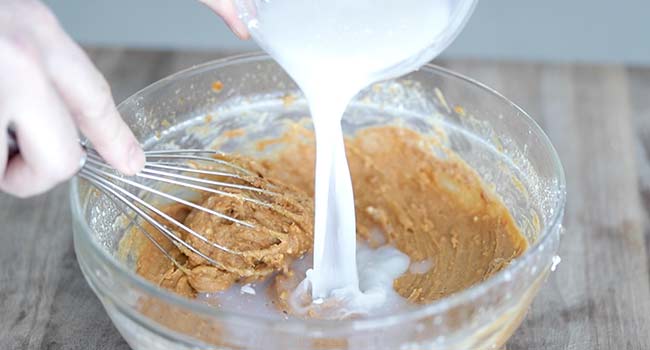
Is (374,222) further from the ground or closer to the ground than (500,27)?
further from the ground

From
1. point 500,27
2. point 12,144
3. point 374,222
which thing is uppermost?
point 12,144

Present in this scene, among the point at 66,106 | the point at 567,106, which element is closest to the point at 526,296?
the point at 66,106

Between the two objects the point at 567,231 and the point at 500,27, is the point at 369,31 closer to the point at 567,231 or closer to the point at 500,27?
the point at 567,231

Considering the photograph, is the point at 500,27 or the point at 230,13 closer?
the point at 230,13

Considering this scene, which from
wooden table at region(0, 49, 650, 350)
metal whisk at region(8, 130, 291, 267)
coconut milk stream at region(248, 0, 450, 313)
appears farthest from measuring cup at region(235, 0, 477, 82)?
wooden table at region(0, 49, 650, 350)

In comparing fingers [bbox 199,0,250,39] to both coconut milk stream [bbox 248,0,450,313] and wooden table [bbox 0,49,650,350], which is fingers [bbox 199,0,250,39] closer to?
coconut milk stream [bbox 248,0,450,313]

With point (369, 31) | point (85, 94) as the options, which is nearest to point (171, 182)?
point (85, 94)
